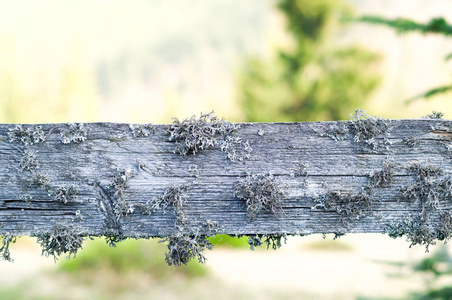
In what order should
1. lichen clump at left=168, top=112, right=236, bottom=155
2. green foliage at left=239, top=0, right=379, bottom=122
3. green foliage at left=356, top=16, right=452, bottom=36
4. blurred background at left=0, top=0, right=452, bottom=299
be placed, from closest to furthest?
lichen clump at left=168, top=112, right=236, bottom=155 < green foliage at left=356, top=16, right=452, bottom=36 < blurred background at left=0, top=0, right=452, bottom=299 < green foliage at left=239, top=0, right=379, bottom=122

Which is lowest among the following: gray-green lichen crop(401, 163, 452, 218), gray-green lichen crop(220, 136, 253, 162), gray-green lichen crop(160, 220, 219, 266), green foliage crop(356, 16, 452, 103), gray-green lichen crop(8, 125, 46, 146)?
gray-green lichen crop(160, 220, 219, 266)

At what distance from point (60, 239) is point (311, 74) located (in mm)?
10431

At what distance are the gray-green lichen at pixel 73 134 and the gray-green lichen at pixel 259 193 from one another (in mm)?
535

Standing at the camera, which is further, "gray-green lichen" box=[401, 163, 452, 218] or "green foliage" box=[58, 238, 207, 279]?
"green foliage" box=[58, 238, 207, 279]

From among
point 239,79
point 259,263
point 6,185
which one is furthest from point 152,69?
point 6,185

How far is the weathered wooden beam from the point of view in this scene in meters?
1.20

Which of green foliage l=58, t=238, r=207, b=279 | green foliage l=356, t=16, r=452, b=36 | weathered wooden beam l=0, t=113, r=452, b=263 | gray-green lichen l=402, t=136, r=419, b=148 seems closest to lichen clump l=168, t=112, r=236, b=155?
weathered wooden beam l=0, t=113, r=452, b=263

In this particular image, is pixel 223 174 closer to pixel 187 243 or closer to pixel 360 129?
pixel 187 243

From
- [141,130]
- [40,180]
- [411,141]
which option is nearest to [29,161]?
[40,180]

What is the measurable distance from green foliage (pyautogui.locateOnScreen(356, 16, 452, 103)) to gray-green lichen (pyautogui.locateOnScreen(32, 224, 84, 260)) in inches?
62.5

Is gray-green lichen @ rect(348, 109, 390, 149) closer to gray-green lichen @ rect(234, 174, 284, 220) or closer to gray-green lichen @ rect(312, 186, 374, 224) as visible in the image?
gray-green lichen @ rect(312, 186, 374, 224)

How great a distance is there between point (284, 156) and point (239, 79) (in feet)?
33.8

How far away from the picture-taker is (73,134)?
120 centimetres

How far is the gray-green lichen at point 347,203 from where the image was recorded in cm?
120
